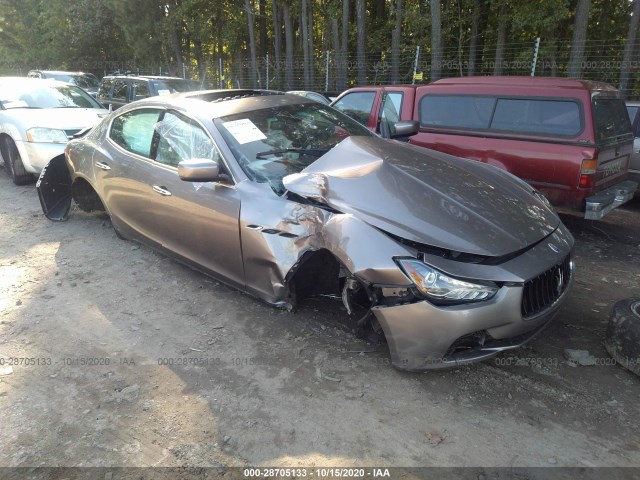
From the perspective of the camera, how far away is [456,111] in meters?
5.84

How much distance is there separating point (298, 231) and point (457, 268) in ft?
3.40

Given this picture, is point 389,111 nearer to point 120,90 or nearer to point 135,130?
point 135,130

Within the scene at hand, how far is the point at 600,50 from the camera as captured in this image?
12.5 m

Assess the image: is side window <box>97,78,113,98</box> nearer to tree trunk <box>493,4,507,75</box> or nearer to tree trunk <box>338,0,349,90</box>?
tree trunk <box>338,0,349,90</box>

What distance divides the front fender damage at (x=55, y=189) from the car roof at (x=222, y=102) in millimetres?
1523

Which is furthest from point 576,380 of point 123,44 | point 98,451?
point 123,44

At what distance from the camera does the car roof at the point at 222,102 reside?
12.2ft

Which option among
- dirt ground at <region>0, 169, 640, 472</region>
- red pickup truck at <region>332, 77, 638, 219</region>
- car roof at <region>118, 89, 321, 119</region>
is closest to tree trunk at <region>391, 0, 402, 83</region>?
red pickup truck at <region>332, 77, 638, 219</region>

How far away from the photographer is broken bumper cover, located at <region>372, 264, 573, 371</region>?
2.38m

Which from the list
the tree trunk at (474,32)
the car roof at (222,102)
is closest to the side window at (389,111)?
the car roof at (222,102)

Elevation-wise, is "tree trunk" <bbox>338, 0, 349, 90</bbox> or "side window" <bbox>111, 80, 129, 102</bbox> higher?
"tree trunk" <bbox>338, 0, 349, 90</bbox>

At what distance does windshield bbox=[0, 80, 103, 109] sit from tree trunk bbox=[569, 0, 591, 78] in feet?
35.6

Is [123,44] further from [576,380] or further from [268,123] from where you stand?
[576,380]

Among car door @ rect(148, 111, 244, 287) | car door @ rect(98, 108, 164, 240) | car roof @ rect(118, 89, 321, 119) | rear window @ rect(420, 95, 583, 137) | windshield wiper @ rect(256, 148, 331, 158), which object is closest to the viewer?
car door @ rect(148, 111, 244, 287)
